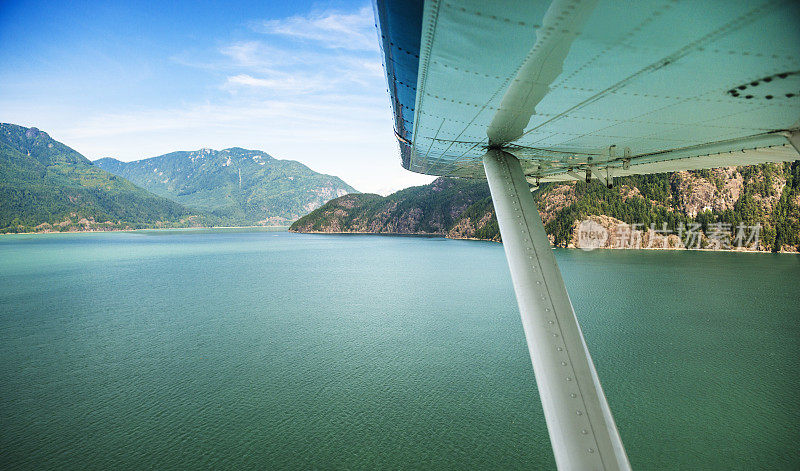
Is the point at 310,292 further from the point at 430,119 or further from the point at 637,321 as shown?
the point at 430,119

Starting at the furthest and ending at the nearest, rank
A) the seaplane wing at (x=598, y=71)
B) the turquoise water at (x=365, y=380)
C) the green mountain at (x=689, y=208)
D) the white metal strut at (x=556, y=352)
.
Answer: the green mountain at (x=689, y=208)
the turquoise water at (x=365, y=380)
the white metal strut at (x=556, y=352)
the seaplane wing at (x=598, y=71)

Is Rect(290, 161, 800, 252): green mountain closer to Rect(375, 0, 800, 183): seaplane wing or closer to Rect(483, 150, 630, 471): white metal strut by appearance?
Rect(375, 0, 800, 183): seaplane wing

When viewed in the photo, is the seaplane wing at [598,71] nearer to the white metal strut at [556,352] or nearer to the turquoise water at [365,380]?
the white metal strut at [556,352]

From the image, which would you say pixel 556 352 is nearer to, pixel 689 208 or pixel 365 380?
pixel 365 380

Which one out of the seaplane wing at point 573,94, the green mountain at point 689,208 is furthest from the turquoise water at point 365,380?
the green mountain at point 689,208

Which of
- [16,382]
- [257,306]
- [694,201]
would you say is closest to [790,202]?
[694,201]

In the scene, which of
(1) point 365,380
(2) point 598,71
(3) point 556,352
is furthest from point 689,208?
(2) point 598,71
